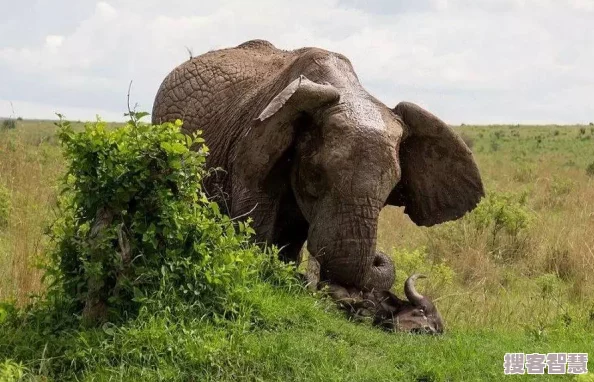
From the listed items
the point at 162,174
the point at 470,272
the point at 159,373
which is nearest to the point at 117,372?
the point at 159,373

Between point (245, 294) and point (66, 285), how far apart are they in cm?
118

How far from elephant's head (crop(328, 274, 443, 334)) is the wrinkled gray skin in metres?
0.09

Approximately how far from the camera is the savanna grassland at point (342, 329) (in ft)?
16.5

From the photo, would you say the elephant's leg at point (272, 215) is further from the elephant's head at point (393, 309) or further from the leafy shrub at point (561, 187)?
the leafy shrub at point (561, 187)

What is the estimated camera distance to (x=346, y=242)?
6242 millimetres

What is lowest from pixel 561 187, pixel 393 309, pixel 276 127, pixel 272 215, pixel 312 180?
pixel 393 309

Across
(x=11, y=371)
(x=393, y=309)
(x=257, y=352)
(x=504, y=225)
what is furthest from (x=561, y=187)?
(x=11, y=371)

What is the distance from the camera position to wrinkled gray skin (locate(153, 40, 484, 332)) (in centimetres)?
624

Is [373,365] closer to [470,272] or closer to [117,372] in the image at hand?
[117,372]

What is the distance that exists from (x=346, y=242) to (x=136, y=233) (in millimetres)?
1601

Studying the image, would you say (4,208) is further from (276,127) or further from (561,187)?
(561,187)

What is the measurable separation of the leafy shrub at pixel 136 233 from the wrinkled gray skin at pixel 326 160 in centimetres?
88

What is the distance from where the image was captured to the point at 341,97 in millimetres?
6594

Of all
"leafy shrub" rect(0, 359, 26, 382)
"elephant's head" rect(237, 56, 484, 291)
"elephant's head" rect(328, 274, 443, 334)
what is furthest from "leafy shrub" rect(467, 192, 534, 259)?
"leafy shrub" rect(0, 359, 26, 382)
